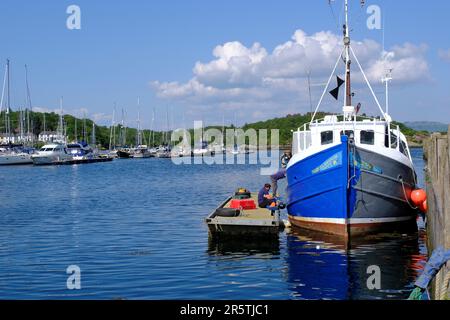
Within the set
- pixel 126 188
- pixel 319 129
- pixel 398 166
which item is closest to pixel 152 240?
pixel 319 129

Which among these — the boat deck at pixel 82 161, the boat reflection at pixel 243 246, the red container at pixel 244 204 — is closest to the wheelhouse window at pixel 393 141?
the boat reflection at pixel 243 246

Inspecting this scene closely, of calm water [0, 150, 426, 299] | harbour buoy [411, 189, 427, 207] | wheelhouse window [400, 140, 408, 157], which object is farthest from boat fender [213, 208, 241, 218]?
wheelhouse window [400, 140, 408, 157]

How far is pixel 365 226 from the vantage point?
68.8 feet

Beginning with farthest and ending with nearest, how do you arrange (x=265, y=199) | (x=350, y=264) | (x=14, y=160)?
(x=14, y=160) → (x=265, y=199) → (x=350, y=264)

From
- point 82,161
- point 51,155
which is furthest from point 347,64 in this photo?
point 82,161

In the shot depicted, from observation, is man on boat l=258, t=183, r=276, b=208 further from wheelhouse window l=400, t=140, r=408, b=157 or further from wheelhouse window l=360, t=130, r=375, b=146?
wheelhouse window l=400, t=140, r=408, b=157

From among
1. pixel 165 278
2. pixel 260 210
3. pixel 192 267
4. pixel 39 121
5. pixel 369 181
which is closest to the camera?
pixel 165 278

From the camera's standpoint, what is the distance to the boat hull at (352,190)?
20.2 m

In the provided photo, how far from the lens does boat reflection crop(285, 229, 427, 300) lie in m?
14.8

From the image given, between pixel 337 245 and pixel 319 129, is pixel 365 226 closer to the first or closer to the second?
pixel 337 245

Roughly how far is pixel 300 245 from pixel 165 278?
680 cm

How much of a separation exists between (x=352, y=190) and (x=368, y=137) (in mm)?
3240

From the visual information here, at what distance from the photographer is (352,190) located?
20.3 m

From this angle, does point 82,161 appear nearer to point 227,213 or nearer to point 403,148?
point 227,213
